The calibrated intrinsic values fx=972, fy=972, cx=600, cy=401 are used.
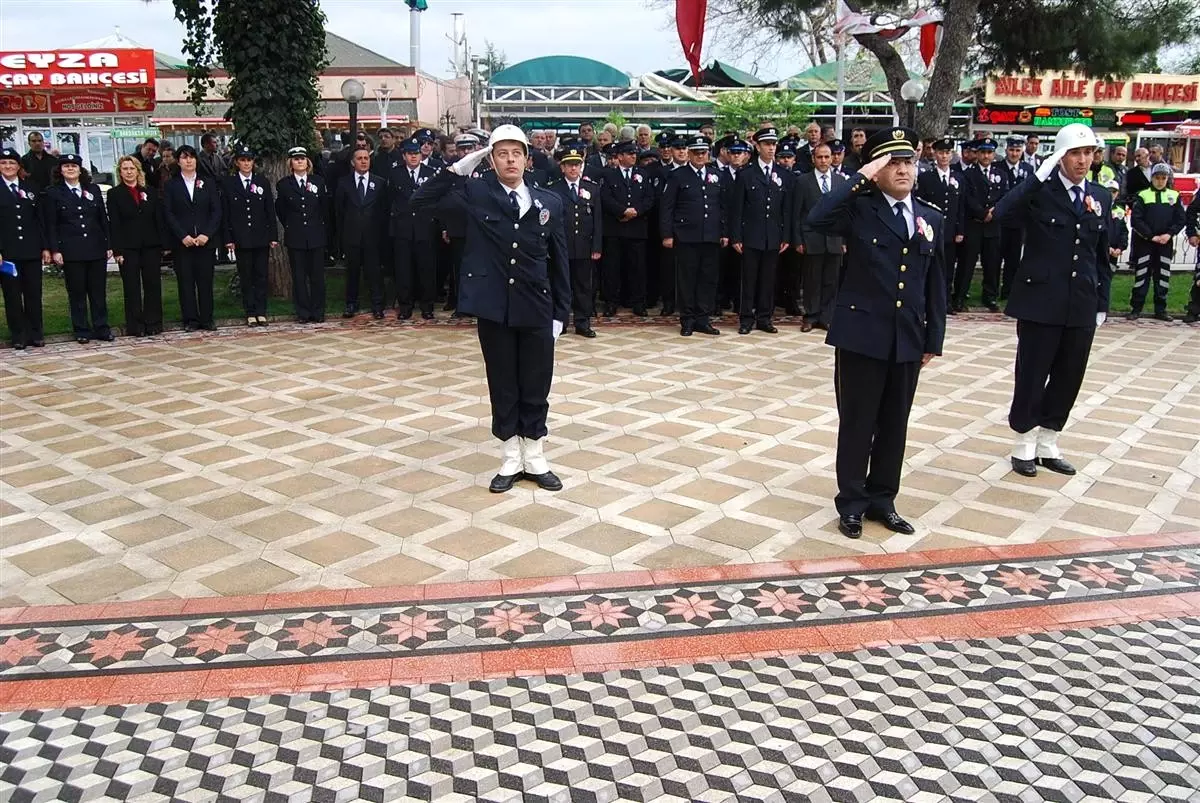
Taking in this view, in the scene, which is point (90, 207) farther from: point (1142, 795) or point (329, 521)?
point (1142, 795)

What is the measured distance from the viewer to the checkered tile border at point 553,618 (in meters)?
3.50

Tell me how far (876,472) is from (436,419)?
302 cm

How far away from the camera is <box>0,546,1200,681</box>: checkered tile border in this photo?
3.50 meters

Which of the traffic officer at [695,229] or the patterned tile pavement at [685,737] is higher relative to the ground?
the traffic officer at [695,229]

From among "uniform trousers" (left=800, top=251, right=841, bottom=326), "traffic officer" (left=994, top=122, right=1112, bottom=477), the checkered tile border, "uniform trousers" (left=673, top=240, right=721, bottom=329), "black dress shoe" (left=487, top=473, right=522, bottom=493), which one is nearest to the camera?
the checkered tile border

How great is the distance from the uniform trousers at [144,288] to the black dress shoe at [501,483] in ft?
18.1

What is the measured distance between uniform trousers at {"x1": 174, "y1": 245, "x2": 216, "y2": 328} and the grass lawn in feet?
1.10

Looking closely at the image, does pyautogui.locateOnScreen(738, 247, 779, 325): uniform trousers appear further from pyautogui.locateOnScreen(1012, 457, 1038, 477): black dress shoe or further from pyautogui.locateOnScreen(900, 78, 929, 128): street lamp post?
pyautogui.locateOnScreen(900, 78, 929, 128): street lamp post

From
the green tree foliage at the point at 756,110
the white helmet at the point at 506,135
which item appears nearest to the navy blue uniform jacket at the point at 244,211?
the white helmet at the point at 506,135

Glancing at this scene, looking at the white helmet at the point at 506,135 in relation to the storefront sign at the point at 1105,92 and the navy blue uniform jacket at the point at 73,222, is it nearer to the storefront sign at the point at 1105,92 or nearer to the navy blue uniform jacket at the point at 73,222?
the navy blue uniform jacket at the point at 73,222

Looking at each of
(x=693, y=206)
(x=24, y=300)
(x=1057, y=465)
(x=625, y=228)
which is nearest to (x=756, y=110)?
(x=625, y=228)

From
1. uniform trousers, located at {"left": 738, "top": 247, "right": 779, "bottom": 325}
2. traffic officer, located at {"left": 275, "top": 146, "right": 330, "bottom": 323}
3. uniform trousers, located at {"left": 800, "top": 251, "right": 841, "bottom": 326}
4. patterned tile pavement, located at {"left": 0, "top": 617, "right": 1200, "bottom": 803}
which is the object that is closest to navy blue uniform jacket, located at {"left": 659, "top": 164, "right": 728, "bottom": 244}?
uniform trousers, located at {"left": 738, "top": 247, "right": 779, "bottom": 325}

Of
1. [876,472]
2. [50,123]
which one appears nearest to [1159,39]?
[876,472]

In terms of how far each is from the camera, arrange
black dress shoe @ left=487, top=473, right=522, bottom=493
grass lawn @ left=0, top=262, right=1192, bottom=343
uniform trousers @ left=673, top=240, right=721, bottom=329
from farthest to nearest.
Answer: grass lawn @ left=0, top=262, right=1192, bottom=343 < uniform trousers @ left=673, top=240, right=721, bottom=329 < black dress shoe @ left=487, top=473, right=522, bottom=493
